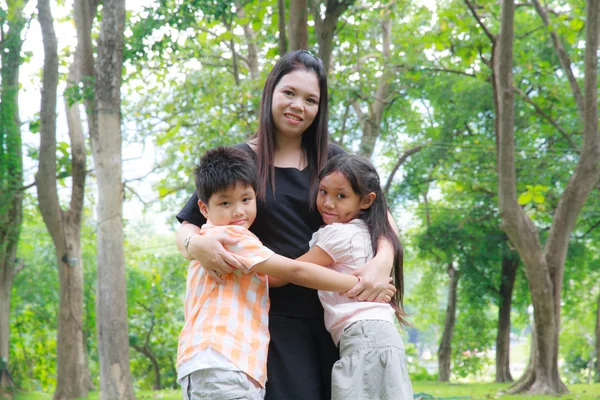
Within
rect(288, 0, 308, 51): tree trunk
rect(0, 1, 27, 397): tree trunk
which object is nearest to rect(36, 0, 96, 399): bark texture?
rect(0, 1, 27, 397): tree trunk

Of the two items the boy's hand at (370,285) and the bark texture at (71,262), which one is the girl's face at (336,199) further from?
the bark texture at (71,262)

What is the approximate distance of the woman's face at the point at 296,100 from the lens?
244 centimetres

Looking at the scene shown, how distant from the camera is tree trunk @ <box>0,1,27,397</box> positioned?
9367mm

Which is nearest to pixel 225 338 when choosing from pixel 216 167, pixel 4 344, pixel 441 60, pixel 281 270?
pixel 281 270

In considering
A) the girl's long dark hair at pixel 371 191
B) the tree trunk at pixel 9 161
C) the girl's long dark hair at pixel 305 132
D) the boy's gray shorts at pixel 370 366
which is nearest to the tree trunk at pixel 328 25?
the tree trunk at pixel 9 161

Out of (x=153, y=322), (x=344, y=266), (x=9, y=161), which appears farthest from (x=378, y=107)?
(x=344, y=266)

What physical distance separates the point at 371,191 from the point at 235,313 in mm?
613

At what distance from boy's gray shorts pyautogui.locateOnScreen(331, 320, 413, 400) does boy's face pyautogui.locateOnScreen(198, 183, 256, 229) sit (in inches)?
17.9

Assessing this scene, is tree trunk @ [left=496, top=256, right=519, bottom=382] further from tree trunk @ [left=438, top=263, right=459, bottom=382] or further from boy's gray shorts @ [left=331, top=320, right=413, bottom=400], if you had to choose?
boy's gray shorts @ [left=331, top=320, right=413, bottom=400]

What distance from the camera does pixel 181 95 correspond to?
14.5 meters

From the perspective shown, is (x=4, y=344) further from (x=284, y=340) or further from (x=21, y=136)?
(x=284, y=340)

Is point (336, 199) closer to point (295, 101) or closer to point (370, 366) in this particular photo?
point (295, 101)

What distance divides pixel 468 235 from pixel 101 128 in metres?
10.8

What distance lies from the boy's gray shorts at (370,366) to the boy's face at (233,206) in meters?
0.45
